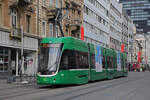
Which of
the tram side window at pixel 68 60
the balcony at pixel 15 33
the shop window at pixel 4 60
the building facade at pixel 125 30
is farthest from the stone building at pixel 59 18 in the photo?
the building facade at pixel 125 30

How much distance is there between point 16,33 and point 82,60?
11089mm

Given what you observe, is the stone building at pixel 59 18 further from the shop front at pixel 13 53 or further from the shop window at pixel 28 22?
the shop front at pixel 13 53

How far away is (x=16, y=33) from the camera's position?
1204 inches

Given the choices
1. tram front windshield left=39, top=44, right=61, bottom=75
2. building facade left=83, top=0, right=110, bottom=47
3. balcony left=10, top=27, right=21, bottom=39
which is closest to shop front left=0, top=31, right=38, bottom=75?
balcony left=10, top=27, right=21, bottom=39

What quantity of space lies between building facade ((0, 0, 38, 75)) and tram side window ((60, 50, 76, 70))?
8.94 metres

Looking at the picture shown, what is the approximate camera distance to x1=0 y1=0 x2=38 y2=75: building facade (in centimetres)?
2923

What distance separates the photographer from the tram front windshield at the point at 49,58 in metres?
18.5

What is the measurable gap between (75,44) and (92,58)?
4009mm

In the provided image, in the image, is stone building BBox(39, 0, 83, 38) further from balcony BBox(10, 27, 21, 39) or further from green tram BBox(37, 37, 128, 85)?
green tram BBox(37, 37, 128, 85)

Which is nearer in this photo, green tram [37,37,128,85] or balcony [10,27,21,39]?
green tram [37,37,128,85]

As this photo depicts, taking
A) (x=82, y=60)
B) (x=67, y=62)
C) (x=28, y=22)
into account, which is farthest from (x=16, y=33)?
(x=67, y=62)

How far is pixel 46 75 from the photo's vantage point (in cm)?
1848

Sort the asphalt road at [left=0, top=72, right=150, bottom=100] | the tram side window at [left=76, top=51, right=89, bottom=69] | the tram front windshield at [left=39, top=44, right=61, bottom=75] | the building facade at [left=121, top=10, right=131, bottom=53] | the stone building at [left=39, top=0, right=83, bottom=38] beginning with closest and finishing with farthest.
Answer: the asphalt road at [left=0, top=72, right=150, bottom=100] → the tram front windshield at [left=39, top=44, right=61, bottom=75] → the tram side window at [left=76, top=51, right=89, bottom=69] → the stone building at [left=39, top=0, right=83, bottom=38] → the building facade at [left=121, top=10, right=131, bottom=53]

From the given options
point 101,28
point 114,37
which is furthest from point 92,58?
point 114,37
